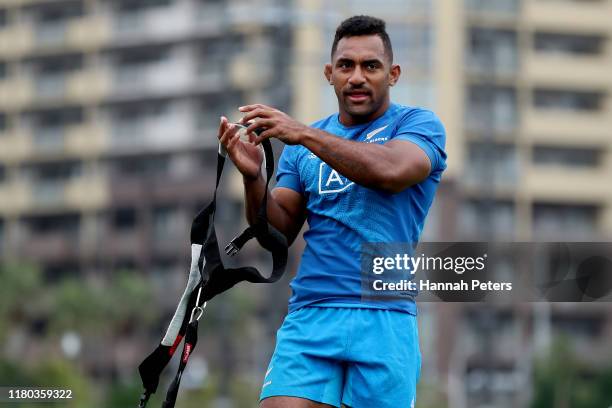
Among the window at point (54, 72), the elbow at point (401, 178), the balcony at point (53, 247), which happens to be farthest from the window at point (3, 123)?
the elbow at point (401, 178)

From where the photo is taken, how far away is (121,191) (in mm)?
76625

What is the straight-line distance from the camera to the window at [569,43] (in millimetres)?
71875

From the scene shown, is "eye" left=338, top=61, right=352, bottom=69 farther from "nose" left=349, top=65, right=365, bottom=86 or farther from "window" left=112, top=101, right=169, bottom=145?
"window" left=112, top=101, right=169, bottom=145

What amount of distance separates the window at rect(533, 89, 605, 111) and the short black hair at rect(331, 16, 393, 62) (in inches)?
2633

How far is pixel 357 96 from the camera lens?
552 cm

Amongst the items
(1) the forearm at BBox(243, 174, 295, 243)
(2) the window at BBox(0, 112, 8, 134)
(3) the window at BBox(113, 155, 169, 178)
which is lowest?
(1) the forearm at BBox(243, 174, 295, 243)

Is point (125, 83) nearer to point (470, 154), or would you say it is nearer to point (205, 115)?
point (205, 115)

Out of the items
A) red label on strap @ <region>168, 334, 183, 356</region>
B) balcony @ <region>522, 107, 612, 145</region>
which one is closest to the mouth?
red label on strap @ <region>168, 334, 183, 356</region>

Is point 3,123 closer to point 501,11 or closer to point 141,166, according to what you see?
point 141,166

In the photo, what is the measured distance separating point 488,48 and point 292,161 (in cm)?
2429

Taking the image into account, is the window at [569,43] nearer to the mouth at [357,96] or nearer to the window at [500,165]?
the window at [500,165]

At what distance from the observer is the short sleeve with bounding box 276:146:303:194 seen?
574cm

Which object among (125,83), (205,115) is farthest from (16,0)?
(205,115)

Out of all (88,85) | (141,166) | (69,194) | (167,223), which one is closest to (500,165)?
(167,223)
